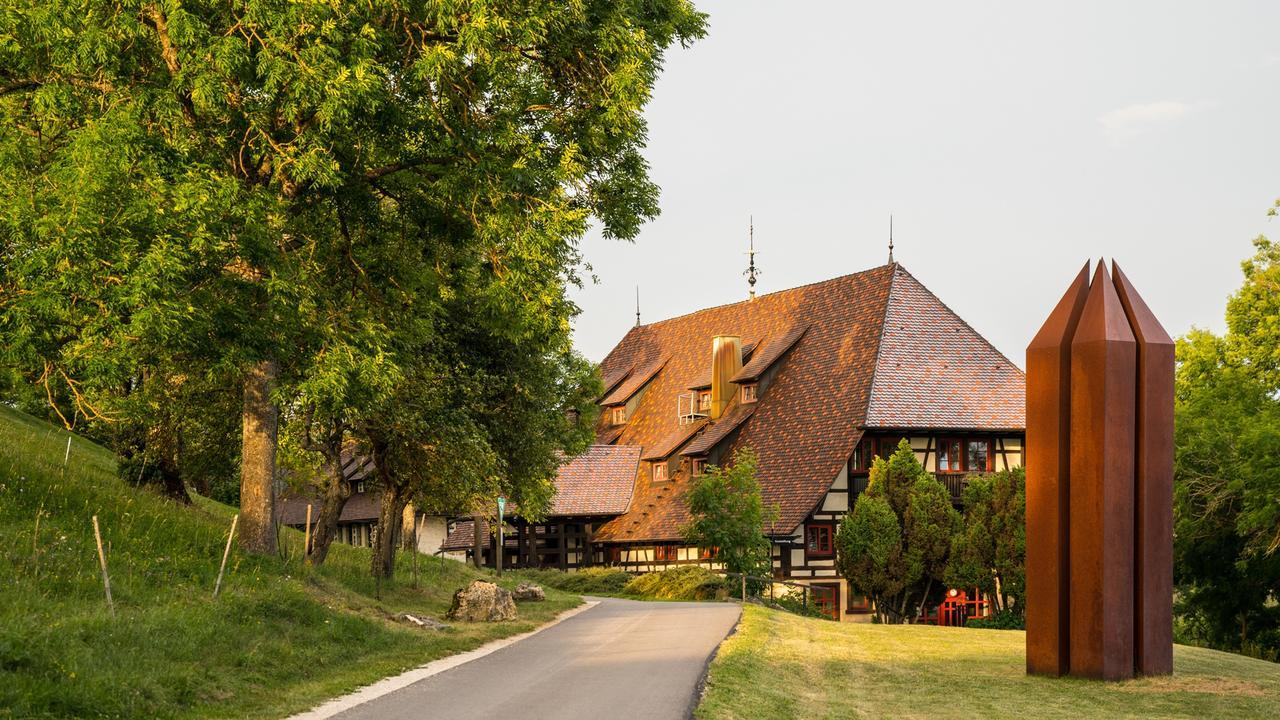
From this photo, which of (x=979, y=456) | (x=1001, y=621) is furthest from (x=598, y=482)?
(x=1001, y=621)

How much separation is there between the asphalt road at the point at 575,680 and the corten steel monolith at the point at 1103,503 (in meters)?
5.30

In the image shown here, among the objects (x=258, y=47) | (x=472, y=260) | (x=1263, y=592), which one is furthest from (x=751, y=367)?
(x=258, y=47)

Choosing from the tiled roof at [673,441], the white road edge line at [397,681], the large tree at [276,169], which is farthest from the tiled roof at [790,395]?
the large tree at [276,169]

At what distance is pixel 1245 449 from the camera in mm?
35156

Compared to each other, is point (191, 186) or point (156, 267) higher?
point (191, 186)

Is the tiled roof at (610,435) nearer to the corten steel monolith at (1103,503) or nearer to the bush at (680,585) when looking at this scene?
the bush at (680,585)

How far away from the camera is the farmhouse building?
140 feet

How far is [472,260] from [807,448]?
24.3 meters

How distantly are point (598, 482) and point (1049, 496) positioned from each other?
36.9 meters

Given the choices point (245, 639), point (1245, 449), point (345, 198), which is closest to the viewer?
point (245, 639)

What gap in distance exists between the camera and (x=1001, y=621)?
36688 mm

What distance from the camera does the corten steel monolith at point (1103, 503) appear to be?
56.5 feet

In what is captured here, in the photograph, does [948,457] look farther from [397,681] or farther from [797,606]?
[397,681]

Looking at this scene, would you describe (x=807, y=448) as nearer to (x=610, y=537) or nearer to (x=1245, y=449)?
(x=610, y=537)
